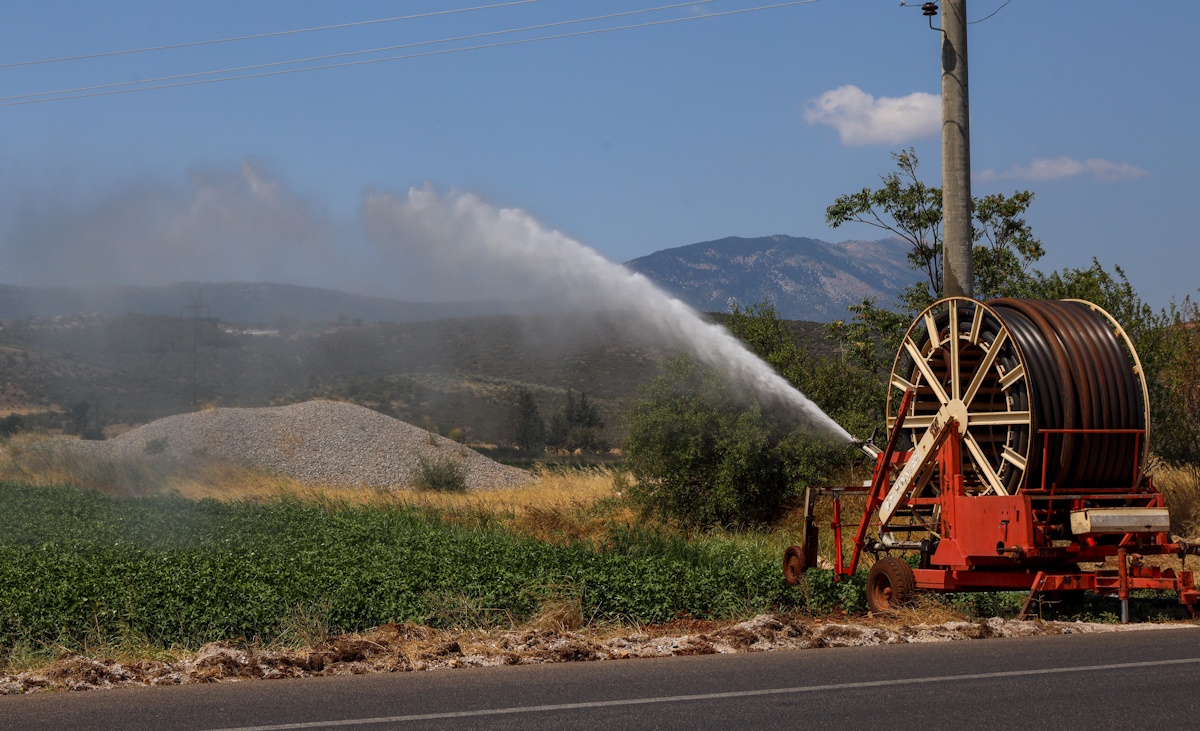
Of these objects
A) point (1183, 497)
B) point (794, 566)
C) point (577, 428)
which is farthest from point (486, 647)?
point (577, 428)

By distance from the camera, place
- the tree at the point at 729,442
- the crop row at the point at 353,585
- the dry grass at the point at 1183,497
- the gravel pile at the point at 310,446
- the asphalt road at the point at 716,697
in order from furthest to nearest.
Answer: the gravel pile at the point at 310,446 → the tree at the point at 729,442 → the dry grass at the point at 1183,497 → the crop row at the point at 353,585 → the asphalt road at the point at 716,697

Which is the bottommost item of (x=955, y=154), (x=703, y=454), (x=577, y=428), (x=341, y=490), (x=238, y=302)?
(x=341, y=490)

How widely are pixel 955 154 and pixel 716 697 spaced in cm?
1038

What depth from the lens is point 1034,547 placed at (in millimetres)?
10828

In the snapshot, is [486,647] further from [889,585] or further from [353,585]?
[889,585]

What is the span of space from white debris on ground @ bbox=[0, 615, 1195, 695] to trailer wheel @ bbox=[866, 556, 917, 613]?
417 mm

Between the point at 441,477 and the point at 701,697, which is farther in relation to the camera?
the point at 441,477

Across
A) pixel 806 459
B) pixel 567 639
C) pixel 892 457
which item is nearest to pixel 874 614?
pixel 892 457

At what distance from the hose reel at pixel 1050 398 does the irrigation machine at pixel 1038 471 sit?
13 millimetres

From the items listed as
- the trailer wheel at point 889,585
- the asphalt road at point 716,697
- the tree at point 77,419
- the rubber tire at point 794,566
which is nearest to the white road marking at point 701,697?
the asphalt road at point 716,697

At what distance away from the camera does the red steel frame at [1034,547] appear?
11.0 metres

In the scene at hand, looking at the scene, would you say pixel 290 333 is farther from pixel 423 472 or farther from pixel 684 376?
pixel 684 376

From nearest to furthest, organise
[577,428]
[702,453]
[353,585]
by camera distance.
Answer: [353,585], [702,453], [577,428]

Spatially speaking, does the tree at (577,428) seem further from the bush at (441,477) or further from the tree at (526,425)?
the bush at (441,477)
